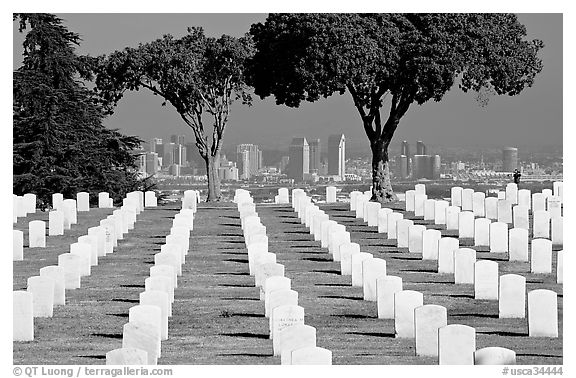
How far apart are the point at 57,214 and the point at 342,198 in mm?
18550

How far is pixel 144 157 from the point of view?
238 ft

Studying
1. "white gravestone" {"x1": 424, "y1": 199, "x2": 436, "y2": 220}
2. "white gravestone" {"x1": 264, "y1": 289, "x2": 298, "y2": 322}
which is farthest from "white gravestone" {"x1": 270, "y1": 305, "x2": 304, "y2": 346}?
"white gravestone" {"x1": 424, "y1": 199, "x2": 436, "y2": 220}

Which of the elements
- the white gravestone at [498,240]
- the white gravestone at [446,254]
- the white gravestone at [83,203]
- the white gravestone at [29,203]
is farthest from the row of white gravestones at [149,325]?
the white gravestone at [83,203]

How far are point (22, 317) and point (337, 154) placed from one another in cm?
5420

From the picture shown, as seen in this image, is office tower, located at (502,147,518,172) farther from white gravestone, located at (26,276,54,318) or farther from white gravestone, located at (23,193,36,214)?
white gravestone, located at (26,276,54,318)

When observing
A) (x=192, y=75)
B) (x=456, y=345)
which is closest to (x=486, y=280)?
(x=456, y=345)

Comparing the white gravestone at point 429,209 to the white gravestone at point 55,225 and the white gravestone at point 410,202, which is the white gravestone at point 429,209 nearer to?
the white gravestone at point 410,202

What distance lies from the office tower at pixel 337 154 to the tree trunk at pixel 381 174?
23271mm

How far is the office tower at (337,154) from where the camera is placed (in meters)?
73.6

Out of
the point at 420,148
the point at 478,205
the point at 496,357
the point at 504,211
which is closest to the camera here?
the point at 496,357

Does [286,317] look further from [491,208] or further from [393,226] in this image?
[491,208]

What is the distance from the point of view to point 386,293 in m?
22.1

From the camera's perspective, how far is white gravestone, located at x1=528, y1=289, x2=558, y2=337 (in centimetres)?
2017
